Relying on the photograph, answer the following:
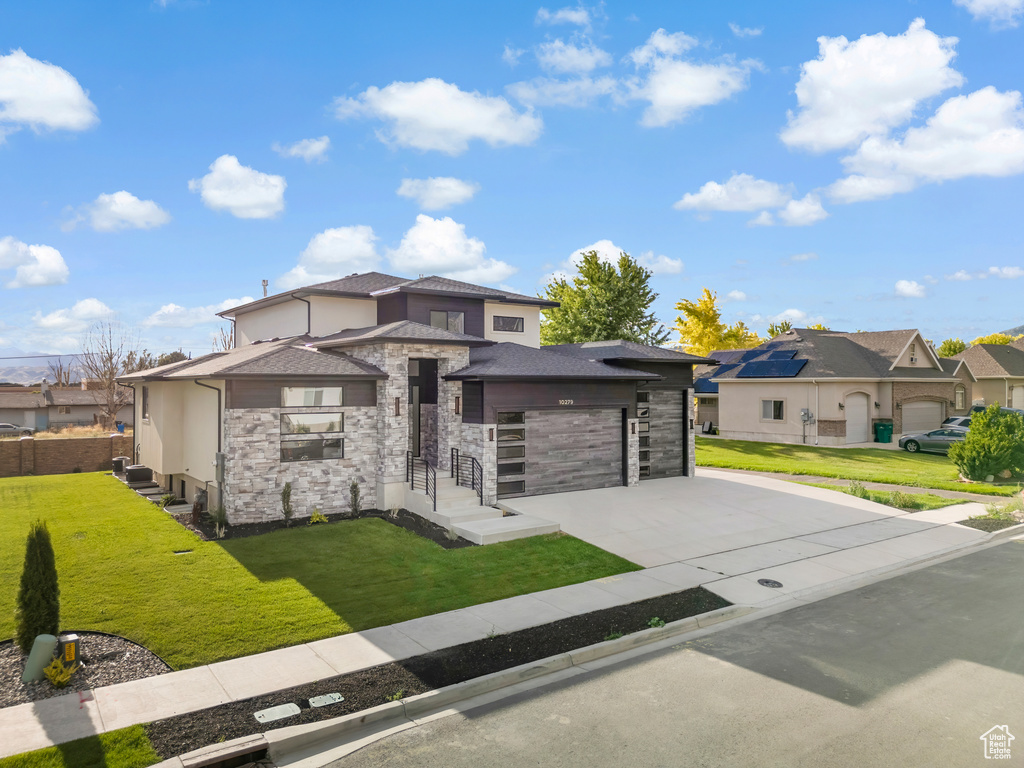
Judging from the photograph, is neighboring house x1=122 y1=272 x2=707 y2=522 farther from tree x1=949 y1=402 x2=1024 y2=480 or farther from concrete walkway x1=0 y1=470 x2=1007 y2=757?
tree x1=949 y1=402 x2=1024 y2=480

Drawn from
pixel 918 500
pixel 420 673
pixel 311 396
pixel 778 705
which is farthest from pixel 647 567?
pixel 918 500

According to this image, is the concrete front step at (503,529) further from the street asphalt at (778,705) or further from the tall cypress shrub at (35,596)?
the tall cypress shrub at (35,596)

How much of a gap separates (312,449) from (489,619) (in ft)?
27.9

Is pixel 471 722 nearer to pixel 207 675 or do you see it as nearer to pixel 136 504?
pixel 207 675

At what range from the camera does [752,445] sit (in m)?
34.3

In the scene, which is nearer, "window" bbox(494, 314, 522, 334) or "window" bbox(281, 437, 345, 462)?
"window" bbox(281, 437, 345, 462)

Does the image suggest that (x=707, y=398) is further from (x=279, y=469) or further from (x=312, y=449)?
(x=279, y=469)

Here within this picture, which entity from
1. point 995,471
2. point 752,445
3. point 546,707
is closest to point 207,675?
point 546,707

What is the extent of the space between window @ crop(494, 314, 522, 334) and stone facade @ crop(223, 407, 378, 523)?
28.0ft

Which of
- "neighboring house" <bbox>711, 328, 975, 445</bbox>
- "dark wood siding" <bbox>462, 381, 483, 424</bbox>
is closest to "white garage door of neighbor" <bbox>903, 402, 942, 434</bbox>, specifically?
"neighboring house" <bbox>711, 328, 975, 445</bbox>

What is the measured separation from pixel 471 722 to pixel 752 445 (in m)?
30.6

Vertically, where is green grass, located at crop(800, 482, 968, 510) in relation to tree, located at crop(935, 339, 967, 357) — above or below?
below

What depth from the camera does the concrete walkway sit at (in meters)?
7.12

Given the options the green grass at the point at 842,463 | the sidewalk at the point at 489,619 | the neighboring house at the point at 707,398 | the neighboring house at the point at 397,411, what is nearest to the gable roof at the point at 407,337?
the neighboring house at the point at 397,411
